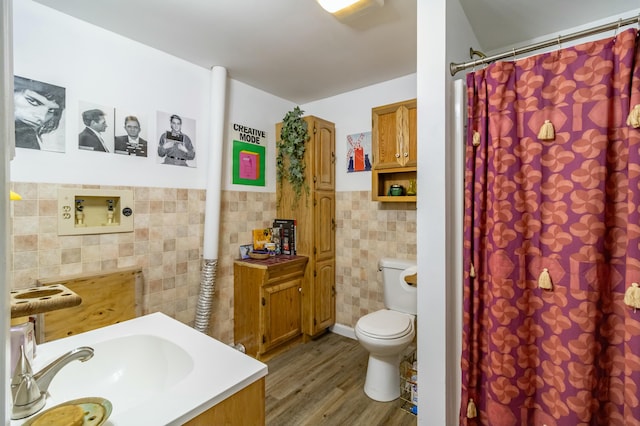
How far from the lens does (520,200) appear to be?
1229 millimetres

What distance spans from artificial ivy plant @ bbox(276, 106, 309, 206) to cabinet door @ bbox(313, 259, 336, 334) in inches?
28.1

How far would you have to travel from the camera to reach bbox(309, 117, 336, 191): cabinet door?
2799 mm

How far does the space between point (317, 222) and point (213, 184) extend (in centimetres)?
100

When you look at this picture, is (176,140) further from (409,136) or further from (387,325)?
(387,325)

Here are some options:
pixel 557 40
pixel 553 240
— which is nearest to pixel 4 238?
pixel 553 240

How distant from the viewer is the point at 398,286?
95.1 inches

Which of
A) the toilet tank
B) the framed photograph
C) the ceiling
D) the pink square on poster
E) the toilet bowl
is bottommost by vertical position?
the toilet bowl

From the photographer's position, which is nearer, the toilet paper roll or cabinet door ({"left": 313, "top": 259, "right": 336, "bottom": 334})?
the toilet paper roll

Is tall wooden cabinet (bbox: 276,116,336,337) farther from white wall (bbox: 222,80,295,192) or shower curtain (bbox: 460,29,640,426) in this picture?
shower curtain (bbox: 460,29,640,426)

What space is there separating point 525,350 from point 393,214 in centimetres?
158

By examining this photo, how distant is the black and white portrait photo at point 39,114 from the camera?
5.26ft

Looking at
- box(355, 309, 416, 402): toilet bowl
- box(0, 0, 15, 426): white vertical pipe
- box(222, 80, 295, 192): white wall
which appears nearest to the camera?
box(0, 0, 15, 426): white vertical pipe

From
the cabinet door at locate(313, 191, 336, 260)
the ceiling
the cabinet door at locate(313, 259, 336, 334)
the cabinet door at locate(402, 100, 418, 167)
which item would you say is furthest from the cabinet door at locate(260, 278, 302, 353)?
the ceiling

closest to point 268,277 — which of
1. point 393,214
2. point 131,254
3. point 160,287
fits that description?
point 160,287
